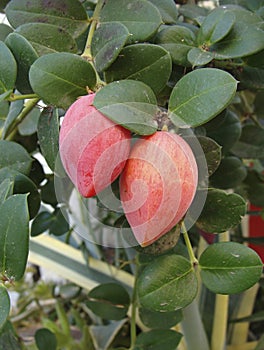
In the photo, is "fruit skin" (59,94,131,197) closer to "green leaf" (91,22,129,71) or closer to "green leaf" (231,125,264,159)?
"green leaf" (91,22,129,71)

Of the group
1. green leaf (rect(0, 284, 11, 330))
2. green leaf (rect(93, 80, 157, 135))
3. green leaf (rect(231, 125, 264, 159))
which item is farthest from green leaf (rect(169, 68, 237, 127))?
green leaf (rect(231, 125, 264, 159))

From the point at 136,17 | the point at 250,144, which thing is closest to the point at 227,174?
the point at 250,144

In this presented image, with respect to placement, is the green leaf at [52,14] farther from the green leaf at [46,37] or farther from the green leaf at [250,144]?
the green leaf at [250,144]

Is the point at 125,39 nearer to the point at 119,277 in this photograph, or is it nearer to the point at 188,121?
the point at 188,121

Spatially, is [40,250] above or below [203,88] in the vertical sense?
below

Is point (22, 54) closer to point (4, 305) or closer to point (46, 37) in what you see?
point (46, 37)

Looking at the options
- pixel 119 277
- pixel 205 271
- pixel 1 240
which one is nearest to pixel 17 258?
pixel 1 240
